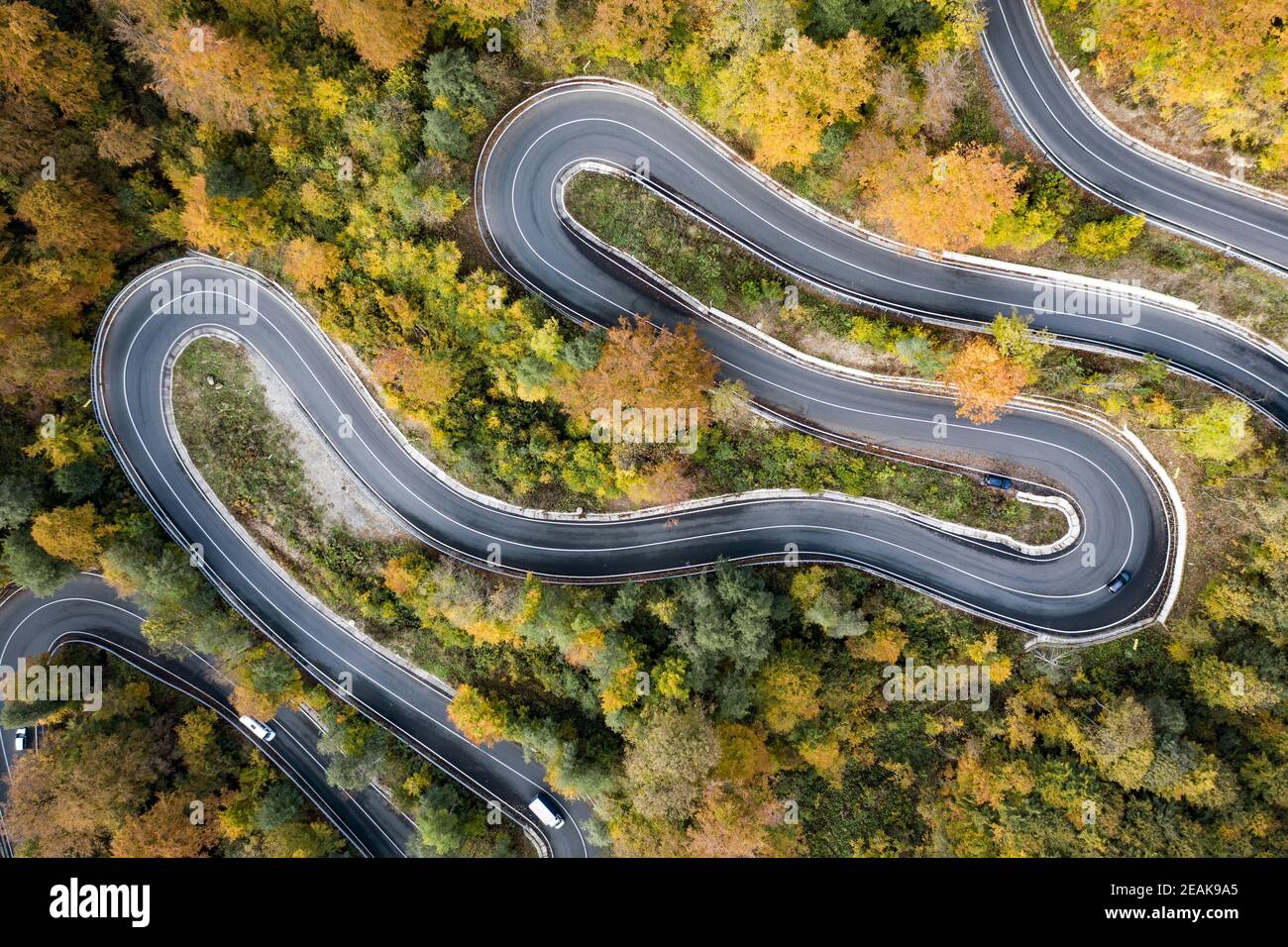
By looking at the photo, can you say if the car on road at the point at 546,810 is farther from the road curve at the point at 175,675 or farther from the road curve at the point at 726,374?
the road curve at the point at 175,675

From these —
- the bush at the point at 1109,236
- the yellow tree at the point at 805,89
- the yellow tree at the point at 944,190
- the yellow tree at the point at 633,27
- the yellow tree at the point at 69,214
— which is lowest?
the bush at the point at 1109,236

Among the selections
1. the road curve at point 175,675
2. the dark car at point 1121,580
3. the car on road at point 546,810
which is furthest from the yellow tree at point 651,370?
the road curve at point 175,675

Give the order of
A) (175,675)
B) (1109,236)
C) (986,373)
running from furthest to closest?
(175,675) < (986,373) < (1109,236)

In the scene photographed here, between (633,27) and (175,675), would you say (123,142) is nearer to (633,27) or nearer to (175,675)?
(633,27)

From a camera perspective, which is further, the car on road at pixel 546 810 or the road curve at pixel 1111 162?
the car on road at pixel 546 810

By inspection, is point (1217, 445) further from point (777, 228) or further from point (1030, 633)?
point (777, 228)

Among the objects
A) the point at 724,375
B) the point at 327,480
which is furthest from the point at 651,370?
the point at 327,480

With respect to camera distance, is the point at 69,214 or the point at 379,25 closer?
the point at 379,25
